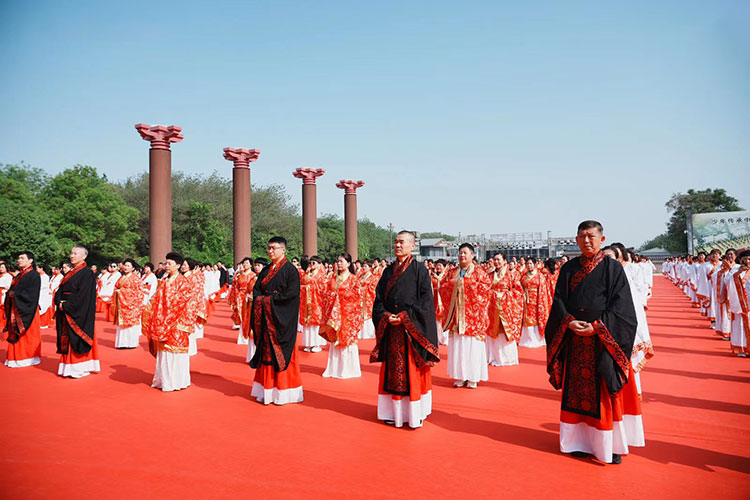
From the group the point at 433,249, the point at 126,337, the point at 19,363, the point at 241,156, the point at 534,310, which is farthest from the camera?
the point at 433,249

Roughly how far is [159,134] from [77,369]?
12.4 metres

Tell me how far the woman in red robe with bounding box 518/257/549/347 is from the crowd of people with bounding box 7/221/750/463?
0.10 feet

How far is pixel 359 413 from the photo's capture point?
6195 millimetres

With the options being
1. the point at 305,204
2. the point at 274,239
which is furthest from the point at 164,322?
the point at 305,204

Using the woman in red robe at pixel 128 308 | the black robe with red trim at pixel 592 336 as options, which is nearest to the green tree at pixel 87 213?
the woman in red robe at pixel 128 308

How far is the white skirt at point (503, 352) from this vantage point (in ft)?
30.3

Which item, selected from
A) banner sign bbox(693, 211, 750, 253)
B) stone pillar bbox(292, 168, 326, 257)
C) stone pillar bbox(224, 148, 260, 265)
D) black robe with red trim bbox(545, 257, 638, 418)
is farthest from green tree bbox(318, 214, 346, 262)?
black robe with red trim bbox(545, 257, 638, 418)

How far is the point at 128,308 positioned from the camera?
11.3 meters

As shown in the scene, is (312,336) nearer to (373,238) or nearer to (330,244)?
(330,244)

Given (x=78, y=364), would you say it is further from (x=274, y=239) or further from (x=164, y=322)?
(x=274, y=239)

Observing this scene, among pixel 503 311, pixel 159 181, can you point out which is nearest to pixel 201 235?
pixel 159 181

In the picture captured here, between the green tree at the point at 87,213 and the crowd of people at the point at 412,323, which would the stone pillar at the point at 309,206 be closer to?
the green tree at the point at 87,213

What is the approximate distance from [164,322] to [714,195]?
6301cm

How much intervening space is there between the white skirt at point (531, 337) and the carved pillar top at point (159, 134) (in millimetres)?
14008
